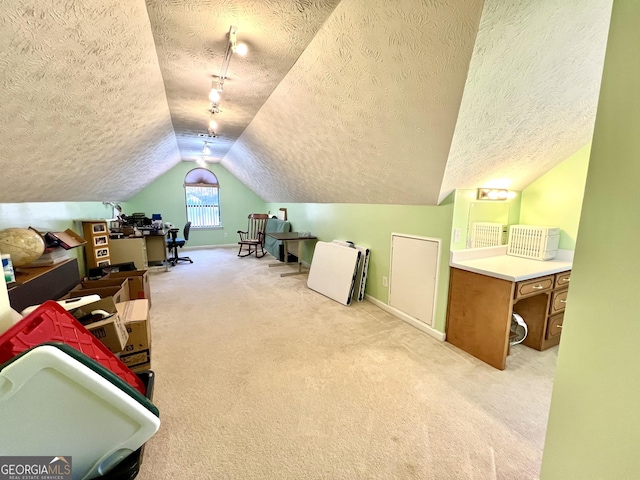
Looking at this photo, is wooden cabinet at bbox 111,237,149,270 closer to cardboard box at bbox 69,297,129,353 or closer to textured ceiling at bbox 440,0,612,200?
cardboard box at bbox 69,297,129,353

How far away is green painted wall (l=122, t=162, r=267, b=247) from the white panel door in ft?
17.5

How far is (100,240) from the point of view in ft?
12.4

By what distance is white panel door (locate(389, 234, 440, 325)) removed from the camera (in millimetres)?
2676

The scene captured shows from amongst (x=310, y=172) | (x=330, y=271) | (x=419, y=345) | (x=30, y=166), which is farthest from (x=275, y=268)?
(x=30, y=166)

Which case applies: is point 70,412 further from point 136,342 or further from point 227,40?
point 227,40

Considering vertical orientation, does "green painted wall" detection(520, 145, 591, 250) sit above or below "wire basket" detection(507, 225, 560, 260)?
above

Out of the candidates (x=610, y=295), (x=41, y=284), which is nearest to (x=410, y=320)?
(x=610, y=295)

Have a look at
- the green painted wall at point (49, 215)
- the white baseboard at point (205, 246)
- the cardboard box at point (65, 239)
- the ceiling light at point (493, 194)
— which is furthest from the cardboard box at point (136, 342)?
the white baseboard at point (205, 246)

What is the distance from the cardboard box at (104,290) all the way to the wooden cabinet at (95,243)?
1311 mm

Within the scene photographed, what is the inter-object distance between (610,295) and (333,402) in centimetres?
156

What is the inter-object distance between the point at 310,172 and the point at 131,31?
7.72 feet

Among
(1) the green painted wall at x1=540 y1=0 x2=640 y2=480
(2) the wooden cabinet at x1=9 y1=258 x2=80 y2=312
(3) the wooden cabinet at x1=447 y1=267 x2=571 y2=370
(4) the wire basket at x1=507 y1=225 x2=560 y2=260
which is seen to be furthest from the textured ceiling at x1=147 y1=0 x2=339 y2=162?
(4) the wire basket at x1=507 y1=225 x2=560 y2=260

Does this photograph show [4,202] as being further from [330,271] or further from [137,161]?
[330,271]

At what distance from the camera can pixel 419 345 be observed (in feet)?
8.13
